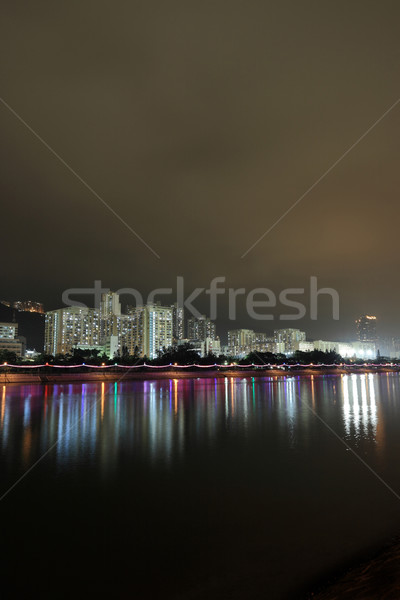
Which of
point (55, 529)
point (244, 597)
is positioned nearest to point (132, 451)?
point (55, 529)

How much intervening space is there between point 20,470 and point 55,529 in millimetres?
2944

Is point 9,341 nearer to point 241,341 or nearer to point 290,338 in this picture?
point 241,341

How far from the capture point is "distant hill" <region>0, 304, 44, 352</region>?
491 feet

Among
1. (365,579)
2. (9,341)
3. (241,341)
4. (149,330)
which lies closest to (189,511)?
(365,579)

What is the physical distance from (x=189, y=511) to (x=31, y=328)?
16183 cm

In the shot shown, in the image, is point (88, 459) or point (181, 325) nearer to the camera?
point (88, 459)

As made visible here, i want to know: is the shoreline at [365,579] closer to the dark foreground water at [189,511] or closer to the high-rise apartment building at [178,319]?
the dark foreground water at [189,511]

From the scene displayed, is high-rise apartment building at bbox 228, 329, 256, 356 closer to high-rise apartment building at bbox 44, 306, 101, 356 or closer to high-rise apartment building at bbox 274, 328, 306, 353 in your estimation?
high-rise apartment building at bbox 274, 328, 306, 353

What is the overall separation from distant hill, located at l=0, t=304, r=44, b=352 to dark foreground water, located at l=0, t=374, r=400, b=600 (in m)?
149

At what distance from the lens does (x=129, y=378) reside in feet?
163

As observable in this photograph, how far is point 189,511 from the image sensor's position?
18.1ft

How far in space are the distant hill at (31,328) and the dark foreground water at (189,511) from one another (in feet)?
490

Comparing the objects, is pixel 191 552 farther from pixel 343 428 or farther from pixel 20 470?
pixel 343 428

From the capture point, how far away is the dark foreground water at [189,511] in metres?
3.98
